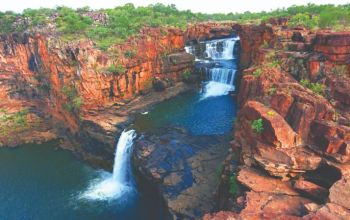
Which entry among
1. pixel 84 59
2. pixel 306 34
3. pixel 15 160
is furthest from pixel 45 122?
pixel 306 34

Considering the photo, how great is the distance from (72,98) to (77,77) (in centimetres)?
254

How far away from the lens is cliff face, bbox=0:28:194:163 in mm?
38844

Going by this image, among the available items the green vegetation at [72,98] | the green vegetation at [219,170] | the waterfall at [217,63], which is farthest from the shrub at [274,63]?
the green vegetation at [72,98]

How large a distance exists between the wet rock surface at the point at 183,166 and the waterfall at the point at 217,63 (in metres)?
13.8

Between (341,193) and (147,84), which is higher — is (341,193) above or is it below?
above

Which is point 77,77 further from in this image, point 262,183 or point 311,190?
point 311,190

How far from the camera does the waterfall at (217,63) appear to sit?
147ft

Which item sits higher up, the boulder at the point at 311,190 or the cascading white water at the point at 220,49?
the cascading white water at the point at 220,49

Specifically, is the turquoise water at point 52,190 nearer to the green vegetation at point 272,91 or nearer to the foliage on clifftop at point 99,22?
the green vegetation at point 272,91

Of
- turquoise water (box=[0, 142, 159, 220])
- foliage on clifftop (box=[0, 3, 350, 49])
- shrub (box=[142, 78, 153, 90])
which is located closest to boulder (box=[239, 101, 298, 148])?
turquoise water (box=[0, 142, 159, 220])

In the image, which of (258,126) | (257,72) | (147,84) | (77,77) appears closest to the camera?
(258,126)

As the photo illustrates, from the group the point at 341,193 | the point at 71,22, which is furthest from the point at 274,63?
the point at 71,22

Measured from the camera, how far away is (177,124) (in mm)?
35062

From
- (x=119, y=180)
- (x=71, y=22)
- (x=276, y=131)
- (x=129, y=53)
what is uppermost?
(x=71, y=22)
